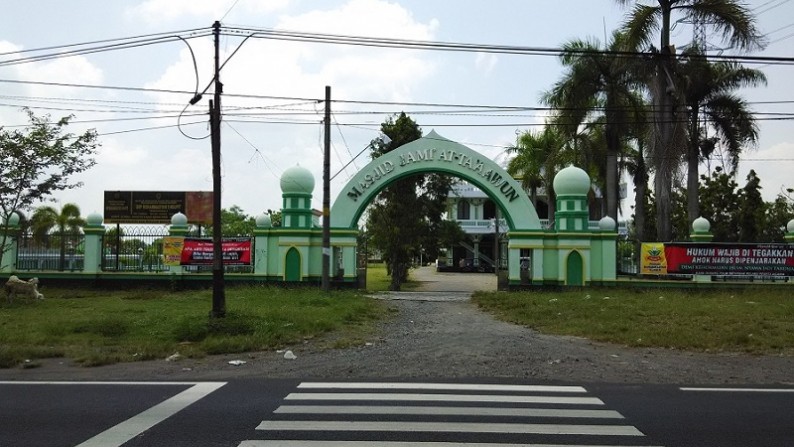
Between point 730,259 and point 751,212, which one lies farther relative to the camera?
point 751,212

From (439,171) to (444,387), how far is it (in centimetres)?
1676

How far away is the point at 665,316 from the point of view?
1722 centimetres

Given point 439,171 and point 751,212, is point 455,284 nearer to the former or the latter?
point 439,171

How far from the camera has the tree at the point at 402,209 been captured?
102 ft

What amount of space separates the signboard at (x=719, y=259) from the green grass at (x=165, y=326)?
36.1ft

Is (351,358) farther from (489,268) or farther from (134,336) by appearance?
(489,268)

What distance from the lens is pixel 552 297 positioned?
2239 centimetres

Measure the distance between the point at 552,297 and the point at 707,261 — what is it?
6743mm

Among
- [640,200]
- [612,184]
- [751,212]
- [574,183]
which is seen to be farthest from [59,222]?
[751,212]

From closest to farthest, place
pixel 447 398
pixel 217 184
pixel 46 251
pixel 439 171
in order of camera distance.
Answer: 1. pixel 447 398
2. pixel 217 184
3. pixel 439 171
4. pixel 46 251

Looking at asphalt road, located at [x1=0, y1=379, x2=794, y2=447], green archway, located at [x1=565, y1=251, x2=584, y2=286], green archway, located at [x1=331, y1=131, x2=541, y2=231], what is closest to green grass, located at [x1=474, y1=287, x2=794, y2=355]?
green archway, located at [x1=565, y1=251, x2=584, y2=286]

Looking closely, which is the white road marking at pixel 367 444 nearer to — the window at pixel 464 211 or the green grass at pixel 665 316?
the green grass at pixel 665 316

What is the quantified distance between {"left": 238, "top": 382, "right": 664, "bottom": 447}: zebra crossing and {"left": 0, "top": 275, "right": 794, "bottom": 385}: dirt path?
1.28 m

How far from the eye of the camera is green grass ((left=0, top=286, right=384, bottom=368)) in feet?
40.5
